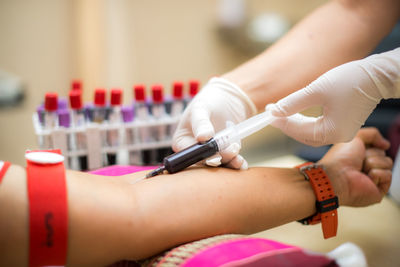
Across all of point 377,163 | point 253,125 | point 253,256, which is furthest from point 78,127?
point 377,163

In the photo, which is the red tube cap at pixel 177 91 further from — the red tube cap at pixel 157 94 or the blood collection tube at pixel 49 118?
the blood collection tube at pixel 49 118

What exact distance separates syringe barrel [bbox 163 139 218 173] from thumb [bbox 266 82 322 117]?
0.14 metres

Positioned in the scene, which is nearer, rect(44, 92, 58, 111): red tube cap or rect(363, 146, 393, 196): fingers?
rect(363, 146, 393, 196): fingers

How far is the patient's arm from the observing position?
0.45 meters

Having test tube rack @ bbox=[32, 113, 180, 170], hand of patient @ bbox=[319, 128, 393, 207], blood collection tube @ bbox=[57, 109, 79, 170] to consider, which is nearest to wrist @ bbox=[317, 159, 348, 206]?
hand of patient @ bbox=[319, 128, 393, 207]

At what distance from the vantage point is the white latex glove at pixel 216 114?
0.64m

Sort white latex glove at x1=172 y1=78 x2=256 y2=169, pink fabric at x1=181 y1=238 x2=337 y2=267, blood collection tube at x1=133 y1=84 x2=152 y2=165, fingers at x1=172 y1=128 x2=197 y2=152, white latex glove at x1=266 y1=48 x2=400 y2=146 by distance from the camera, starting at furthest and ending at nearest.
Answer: blood collection tube at x1=133 y1=84 x2=152 y2=165
fingers at x1=172 y1=128 x2=197 y2=152
white latex glove at x1=172 y1=78 x2=256 y2=169
white latex glove at x1=266 y1=48 x2=400 y2=146
pink fabric at x1=181 y1=238 x2=337 y2=267

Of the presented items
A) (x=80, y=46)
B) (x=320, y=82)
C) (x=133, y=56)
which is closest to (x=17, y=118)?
(x=80, y=46)

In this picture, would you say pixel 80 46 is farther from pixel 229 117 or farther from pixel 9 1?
pixel 229 117

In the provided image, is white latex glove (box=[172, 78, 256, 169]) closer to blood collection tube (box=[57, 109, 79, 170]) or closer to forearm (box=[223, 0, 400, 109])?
forearm (box=[223, 0, 400, 109])

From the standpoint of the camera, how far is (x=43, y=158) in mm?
479

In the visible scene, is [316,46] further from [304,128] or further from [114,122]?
[114,122]

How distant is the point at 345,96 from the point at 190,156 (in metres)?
0.28

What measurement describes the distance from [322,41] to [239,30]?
114 cm
